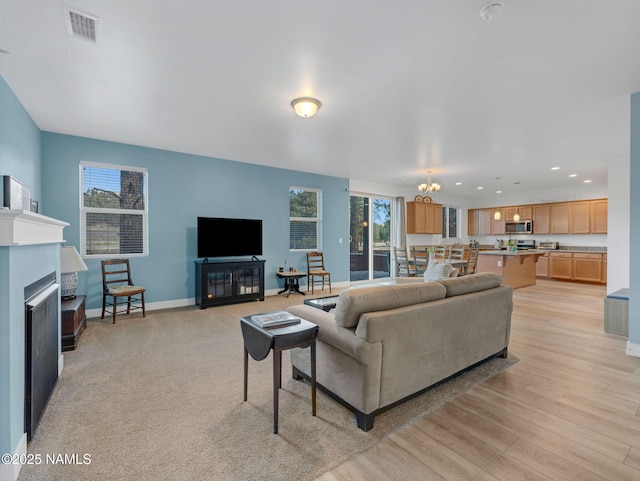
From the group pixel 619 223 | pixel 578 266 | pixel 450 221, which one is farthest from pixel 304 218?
pixel 578 266

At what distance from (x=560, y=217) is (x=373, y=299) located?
920cm

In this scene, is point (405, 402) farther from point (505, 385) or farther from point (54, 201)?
point (54, 201)

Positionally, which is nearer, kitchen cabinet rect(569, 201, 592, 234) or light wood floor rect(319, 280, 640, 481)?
light wood floor rect(319, 280, 640, 481)

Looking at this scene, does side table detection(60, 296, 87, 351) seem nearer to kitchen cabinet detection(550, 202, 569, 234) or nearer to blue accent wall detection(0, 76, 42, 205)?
blue accent wall detection(0, 76, 42, 205)

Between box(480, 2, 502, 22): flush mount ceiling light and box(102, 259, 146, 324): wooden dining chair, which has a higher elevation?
box(480, 2, 502, 22): flush mount ceiling light

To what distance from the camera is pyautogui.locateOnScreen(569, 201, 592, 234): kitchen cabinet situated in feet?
27.0

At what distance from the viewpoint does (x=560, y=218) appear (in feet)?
28.5

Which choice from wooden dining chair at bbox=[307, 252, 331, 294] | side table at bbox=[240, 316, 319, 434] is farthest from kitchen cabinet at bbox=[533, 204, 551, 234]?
side table at bbox=[240, 316, 319, 434]

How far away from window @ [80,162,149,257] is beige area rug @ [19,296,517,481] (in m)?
1.89

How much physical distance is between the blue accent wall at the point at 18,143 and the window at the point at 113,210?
60cm

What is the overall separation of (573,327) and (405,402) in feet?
11.0

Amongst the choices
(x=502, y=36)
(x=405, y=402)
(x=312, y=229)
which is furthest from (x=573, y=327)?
(x=312, y=229)

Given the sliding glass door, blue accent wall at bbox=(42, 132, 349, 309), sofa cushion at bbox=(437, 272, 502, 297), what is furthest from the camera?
the sliding glass door

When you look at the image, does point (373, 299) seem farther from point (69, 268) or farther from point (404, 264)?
point (404, 264)
